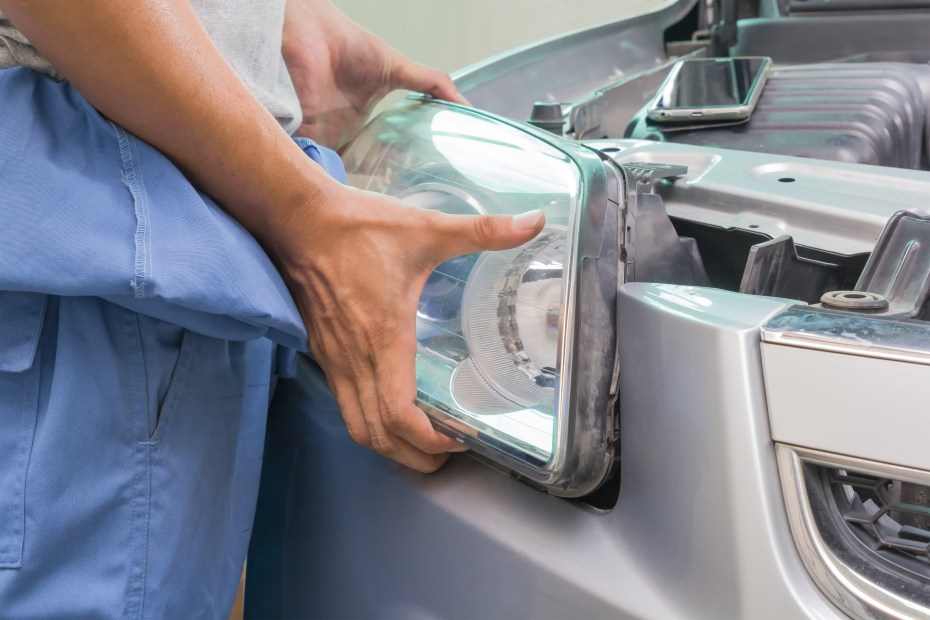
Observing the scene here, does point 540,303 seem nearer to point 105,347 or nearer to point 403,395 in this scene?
point 403,395

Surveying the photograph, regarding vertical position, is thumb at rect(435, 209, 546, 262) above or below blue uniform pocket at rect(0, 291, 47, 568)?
above

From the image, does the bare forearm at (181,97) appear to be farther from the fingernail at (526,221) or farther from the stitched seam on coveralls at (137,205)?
the fingernail at (526,221)

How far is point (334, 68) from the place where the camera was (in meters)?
1.20

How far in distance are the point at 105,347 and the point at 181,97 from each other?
20 cm

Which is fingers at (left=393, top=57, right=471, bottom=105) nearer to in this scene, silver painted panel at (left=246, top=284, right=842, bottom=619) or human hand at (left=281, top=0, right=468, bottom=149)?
human hand at (left=281, top=0, right=468, bottom=149)

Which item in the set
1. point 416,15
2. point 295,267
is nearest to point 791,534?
point 295,267

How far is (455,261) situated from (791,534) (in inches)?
13.5

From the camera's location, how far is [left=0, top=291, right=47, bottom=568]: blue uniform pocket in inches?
25.2

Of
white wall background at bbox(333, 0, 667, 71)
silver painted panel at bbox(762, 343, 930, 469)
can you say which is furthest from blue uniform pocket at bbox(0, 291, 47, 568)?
white wall background at bbox(333, 0, 667, 71)

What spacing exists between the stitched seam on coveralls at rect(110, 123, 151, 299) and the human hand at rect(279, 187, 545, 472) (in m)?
0.12

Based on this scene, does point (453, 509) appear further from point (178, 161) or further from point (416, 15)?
point (416, 15)

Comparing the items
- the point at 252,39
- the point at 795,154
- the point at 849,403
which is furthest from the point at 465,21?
the point at 849,403

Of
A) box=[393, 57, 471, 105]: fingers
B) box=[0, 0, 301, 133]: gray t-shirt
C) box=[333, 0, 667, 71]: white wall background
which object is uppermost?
box=[333, 0, 667, 71]: white wall background

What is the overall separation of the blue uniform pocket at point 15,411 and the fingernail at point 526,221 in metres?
0.36
